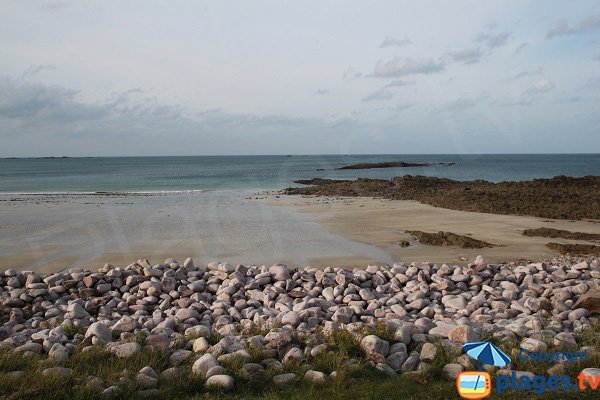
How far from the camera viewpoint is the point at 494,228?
16.3 meters

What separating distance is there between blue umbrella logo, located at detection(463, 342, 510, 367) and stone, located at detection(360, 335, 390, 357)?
0.79m

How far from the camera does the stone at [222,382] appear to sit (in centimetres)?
433

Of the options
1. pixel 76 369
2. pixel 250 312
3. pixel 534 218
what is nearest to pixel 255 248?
pixel 250 312

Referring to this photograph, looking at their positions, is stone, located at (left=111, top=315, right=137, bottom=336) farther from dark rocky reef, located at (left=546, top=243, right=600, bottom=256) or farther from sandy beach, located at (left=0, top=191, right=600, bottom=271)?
dark rocky reef, located at (left=546, top=243, right=600, bottom=256)

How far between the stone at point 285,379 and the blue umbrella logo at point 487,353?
5.75 feet

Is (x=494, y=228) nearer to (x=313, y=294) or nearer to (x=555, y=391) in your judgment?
(x=313, y=294)

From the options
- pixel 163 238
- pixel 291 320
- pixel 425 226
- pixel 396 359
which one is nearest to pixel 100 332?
pixel 291 320

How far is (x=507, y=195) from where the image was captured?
2480cm

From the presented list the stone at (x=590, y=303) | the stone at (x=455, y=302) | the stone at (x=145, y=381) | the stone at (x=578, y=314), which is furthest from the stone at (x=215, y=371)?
the stone at (x=590, y=303)

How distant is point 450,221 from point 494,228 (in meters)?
2.15

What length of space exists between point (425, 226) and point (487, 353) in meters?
12.4

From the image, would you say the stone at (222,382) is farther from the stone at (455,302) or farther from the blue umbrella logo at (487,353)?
the stone at (455,302)

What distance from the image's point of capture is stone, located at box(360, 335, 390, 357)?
500cm

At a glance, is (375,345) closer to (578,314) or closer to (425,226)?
(578,314)
